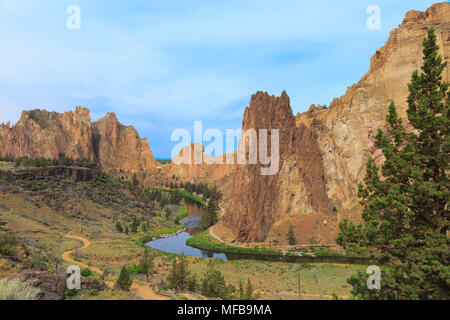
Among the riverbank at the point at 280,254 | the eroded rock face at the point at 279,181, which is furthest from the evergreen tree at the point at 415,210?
the eroded rock face at the point at 279,181

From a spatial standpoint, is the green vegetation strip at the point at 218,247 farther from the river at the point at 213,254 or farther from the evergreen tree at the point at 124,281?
the evergreen tree at the point at 124,281

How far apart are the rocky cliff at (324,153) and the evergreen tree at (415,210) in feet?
148

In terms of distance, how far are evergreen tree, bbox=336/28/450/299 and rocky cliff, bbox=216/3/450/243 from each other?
Answer: 4524cm

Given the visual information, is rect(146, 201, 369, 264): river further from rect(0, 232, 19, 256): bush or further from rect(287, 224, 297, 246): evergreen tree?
rect(0, 232, 19, 256): bush

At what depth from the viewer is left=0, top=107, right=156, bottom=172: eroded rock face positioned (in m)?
142

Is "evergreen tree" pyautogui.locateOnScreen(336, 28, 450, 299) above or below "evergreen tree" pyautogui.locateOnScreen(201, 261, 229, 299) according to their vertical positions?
above

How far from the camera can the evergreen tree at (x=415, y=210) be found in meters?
10.7

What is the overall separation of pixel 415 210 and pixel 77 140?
560 ft

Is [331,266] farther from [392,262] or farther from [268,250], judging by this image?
[392,262]

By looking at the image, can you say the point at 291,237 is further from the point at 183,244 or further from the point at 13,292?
the point at 13,292

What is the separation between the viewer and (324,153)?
67875 millimetres

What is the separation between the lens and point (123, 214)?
75.8 meters

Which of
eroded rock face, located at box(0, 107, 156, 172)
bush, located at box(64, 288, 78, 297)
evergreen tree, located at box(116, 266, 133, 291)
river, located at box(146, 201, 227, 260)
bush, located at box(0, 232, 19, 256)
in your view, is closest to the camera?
bush, located at box(64, 288, 78, 297)

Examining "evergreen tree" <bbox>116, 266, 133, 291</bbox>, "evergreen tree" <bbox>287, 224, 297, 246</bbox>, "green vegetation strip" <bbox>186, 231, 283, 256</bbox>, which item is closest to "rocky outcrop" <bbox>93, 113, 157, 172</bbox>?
"green vegetation strip" <bbox>186, 231, 283, 256</bbox>
